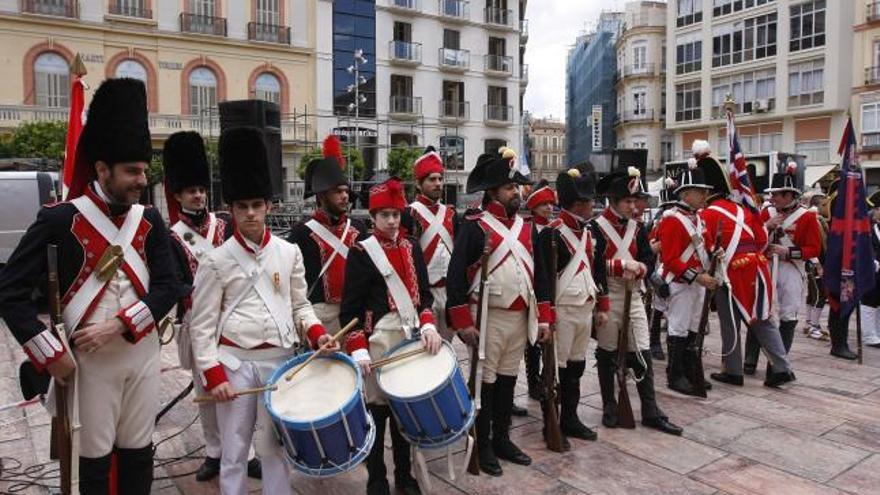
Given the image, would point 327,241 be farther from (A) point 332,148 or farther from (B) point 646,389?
(B) point 646,389

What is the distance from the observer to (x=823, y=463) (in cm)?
475

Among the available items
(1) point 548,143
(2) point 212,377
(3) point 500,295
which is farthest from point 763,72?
(1) point 548,143

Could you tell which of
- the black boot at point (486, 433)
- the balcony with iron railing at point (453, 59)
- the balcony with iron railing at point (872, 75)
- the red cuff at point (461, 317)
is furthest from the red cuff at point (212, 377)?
the balcony with iron railing at point (872, 75)

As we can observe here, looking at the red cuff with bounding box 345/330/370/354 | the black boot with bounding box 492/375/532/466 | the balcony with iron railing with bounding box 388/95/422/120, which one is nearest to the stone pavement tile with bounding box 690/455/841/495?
the black boot with bounding box 492/375/532/466

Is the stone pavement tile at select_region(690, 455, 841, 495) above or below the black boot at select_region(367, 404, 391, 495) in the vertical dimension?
below

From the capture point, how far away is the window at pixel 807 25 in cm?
3491

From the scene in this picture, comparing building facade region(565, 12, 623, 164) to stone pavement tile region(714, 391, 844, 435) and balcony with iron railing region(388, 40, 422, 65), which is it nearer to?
balcony with iron railing region(388, 40, 422, 65)

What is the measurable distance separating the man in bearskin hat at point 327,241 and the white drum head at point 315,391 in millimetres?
1371

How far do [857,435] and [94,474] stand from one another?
535cm

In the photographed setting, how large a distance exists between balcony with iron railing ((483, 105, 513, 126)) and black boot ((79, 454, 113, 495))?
35120 millimetres

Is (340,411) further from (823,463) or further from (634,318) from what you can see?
(823,463)

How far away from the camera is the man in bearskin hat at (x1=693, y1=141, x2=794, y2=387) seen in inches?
253

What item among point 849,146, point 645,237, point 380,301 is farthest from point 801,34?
point 380,301

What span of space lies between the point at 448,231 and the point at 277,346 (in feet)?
7.51
